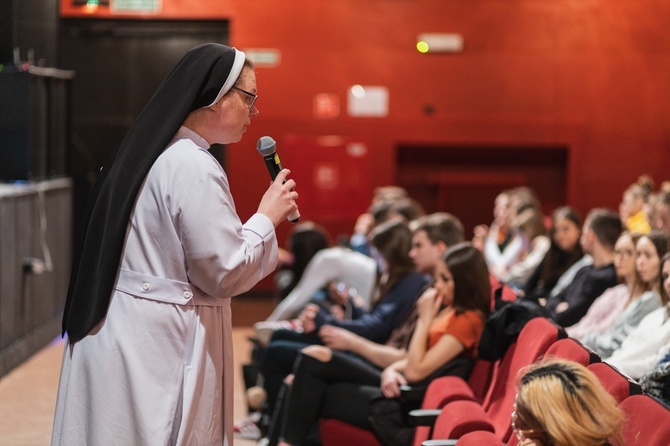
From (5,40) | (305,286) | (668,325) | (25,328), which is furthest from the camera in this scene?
(25,328)

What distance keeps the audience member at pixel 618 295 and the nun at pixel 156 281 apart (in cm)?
260

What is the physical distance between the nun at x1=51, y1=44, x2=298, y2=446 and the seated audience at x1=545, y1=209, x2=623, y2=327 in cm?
337

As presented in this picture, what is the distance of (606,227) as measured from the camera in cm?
541

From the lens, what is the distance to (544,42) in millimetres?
10469

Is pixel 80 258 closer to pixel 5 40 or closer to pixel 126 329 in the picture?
pixel 126 329

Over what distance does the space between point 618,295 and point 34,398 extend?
3.28 meters

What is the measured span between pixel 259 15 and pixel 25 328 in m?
4.71

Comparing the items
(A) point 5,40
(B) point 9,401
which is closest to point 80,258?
(B) point 9,401

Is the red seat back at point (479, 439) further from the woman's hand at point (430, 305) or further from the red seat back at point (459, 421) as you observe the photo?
the woman's hand at point (430, 305)

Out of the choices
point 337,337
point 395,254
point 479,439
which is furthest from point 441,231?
point 479,439

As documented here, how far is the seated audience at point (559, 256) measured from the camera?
20.4ft

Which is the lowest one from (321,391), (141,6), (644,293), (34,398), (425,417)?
(34,398)

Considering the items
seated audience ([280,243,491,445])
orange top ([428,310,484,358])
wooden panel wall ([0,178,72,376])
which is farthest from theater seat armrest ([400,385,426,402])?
wooden panel wall ([0,178,72,376])

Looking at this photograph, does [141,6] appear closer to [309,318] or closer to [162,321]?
[309,318]
